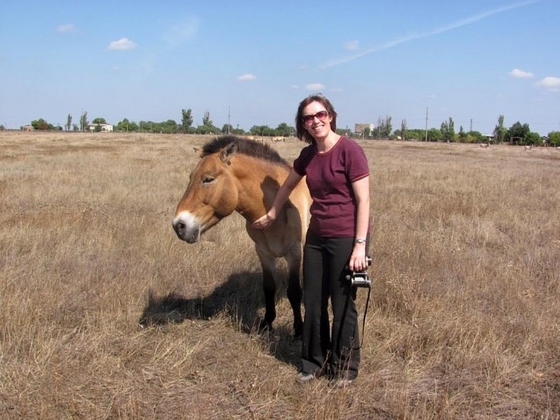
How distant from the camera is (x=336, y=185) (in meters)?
3.24

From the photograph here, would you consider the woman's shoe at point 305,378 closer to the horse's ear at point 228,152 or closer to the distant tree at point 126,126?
the horse's ear at point 228,152

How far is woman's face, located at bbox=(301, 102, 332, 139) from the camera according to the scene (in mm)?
3246

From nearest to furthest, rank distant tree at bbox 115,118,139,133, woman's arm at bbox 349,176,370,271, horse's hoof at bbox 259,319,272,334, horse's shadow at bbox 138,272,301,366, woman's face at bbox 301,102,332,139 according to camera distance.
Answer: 1. woman's arm at bbox 349,176,370,271
2. woman's face at bbox 301,102,332,139
3. horse's shadow at bbox 138,272,301,366
4. horse's hoof at bbox 259,319,272,334
5. distant tree at bbox 115,118,139,133

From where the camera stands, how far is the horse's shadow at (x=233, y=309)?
431 cm

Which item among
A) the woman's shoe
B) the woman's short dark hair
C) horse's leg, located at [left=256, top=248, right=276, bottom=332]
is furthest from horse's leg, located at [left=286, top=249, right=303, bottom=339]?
the woman's short dark hair

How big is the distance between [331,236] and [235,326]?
1799mm

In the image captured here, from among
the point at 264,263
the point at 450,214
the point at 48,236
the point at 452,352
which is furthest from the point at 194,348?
the point at 450,214

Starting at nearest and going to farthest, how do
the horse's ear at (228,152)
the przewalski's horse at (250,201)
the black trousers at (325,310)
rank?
1. the black trousers at (325,310)
2. the przewalski's horse at (250,201)
3. the horse's ear at (228,152)

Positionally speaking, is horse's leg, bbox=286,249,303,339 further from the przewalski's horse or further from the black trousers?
the black trousers

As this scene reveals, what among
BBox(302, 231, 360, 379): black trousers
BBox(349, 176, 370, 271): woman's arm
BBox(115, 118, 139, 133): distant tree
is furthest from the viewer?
BBox(115, 118, 139, 133): distant tree

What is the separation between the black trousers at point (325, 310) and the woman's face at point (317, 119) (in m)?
0.79

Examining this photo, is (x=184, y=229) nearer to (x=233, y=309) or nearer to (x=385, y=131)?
(x=233, y=309)

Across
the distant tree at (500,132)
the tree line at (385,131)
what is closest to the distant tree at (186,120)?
the tree line at (385,131)

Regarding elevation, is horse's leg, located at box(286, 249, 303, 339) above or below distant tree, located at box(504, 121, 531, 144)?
below
